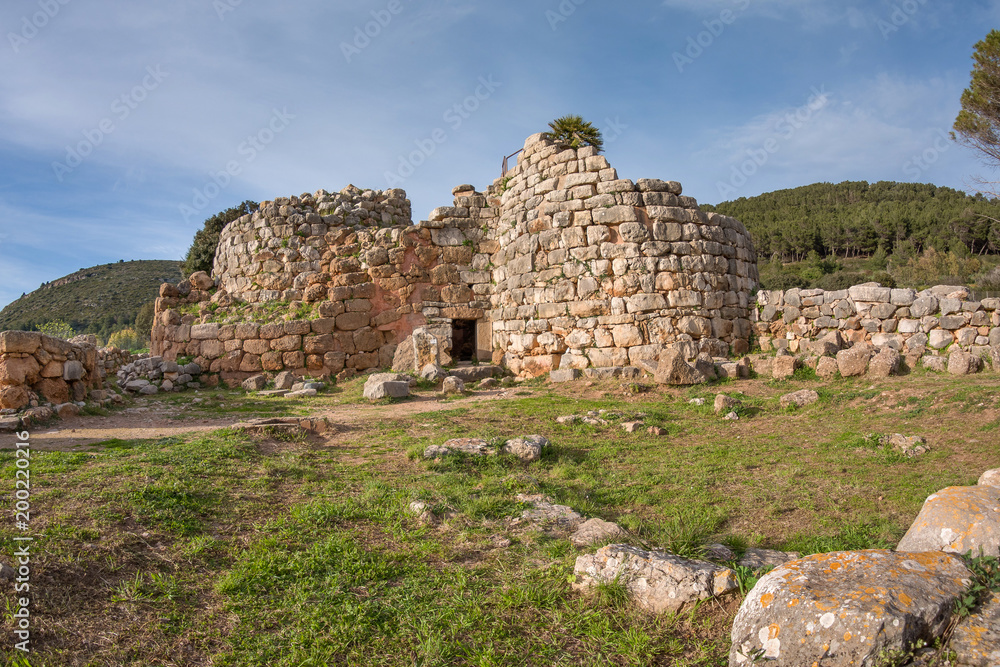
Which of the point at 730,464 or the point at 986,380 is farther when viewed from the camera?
the point at 986,380

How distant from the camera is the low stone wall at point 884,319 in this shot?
1076 cm

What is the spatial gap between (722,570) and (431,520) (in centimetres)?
227

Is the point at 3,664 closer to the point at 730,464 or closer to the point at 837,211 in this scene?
the point at 730,464

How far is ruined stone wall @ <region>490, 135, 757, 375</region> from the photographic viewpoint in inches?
473

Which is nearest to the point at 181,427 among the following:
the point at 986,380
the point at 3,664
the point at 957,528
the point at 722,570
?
the point at 3,664

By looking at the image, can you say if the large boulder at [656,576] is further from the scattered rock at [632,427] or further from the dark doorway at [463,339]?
the dark doorway at [463,339]

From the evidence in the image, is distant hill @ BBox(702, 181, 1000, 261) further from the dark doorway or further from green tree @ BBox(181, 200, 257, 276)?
green tree @ BBox(181, 200, 257, 276)

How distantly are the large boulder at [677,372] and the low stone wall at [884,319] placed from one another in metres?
2.67

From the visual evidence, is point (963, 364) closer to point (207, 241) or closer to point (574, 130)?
point (574, 130)

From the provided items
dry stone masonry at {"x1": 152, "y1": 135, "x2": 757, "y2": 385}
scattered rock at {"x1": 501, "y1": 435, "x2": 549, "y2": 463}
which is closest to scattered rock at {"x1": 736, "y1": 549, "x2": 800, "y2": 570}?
scattered rock at {"x1": 501, "y1": 435, "x2": 549, "y2": 463}

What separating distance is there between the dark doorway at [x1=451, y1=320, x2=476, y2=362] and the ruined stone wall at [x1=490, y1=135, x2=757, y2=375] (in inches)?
154

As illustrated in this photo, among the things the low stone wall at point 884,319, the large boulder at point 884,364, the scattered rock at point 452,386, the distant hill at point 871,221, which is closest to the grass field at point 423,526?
the large boulder at point 884,364

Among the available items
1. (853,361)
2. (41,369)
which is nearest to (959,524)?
(853,361)

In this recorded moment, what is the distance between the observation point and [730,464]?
6.62m
